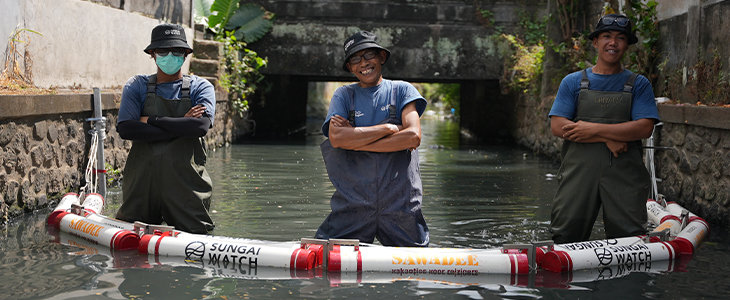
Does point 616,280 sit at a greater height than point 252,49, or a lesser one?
lesser

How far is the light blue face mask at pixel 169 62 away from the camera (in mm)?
6457

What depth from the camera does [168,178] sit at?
6.48 m

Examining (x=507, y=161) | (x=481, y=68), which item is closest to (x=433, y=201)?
(x=507, y=161)

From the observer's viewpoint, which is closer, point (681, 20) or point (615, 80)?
point (615, 80)

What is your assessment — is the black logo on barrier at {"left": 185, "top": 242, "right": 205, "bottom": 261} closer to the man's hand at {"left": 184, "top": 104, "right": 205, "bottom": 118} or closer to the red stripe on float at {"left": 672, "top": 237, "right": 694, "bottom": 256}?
the man's hand at {"left": 184, "top": 104, "right": 205, "bottom": 118}

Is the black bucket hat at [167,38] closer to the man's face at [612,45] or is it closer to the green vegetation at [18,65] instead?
the green vegetation at [18,65]

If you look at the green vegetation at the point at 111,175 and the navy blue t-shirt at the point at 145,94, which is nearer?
the navy blue t-shirt at the point at 145,94

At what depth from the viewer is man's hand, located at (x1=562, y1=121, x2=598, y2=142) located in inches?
235

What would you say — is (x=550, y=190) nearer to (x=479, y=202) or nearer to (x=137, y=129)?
(x=479, y=202)

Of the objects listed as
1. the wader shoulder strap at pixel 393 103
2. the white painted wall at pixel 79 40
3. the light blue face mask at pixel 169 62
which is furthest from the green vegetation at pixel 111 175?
the wader shoulder strap at pixel 393 103

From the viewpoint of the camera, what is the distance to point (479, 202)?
386 inches

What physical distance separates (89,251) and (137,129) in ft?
3.26

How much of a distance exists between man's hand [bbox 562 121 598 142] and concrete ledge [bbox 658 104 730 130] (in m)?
2.26

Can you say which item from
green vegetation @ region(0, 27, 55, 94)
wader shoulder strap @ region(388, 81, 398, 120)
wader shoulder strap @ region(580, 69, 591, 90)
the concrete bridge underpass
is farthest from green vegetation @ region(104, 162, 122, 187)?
the concrete bridge underpass
